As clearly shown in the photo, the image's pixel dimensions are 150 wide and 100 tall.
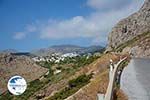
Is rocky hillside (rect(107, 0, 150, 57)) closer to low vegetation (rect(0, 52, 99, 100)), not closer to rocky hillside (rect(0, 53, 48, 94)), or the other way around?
rocky hillside (rect(0, 53, 48, 94))

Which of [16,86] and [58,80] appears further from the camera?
[58,80]

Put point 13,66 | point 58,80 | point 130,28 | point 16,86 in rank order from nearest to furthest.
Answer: point 16,86
point 58,80
point 13,66
point 130,28

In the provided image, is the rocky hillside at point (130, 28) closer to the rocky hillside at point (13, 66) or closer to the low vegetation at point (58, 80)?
the rocky hillside at point (13, 66)

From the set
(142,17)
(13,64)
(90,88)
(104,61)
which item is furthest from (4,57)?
(142,17)

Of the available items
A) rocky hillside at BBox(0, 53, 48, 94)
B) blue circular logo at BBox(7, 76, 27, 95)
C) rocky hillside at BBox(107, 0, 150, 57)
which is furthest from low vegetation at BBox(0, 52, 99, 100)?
rocky hillside at BBox(107, 0, 150, 57)

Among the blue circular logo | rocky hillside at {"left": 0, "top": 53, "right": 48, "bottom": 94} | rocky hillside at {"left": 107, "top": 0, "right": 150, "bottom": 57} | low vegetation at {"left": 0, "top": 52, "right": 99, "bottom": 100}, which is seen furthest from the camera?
rocky hillside at {"left": 107, "top": 0, "right": 150, "bottom": 57}

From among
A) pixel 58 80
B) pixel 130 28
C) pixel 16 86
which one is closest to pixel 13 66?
pixel 58 80

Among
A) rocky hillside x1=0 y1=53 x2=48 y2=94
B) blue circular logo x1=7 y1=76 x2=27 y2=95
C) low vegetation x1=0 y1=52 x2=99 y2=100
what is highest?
rocky hillside x1=0 y1=53 x2=48 y2=94

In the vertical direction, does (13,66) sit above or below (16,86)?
above

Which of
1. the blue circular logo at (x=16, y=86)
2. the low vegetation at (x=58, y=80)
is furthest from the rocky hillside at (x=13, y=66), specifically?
the blue circular logo at (x=16, y=86)

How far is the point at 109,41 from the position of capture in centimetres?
18588

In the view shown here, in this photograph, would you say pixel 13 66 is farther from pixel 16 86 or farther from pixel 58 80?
pixel 16 86

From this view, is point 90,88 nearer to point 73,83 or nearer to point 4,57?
point 73,83

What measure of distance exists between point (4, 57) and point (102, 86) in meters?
48.2
